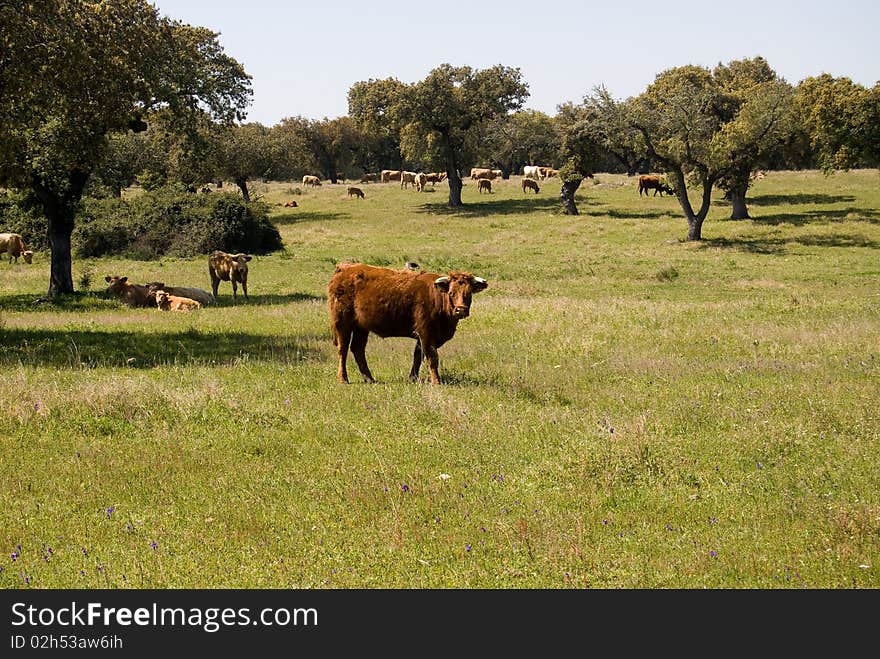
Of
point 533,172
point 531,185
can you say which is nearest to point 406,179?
point 533,172

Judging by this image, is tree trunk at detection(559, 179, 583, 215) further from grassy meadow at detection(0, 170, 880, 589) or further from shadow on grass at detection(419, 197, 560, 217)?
grassy meadow at detection(0, 170, 880, 589)

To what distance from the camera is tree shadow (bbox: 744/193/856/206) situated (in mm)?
56812

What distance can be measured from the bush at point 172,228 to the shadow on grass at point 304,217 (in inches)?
526

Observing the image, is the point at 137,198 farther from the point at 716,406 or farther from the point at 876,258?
the point at 716,406

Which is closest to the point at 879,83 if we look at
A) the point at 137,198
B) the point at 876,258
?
the point at 876,258

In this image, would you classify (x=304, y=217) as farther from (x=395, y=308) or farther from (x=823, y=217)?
(x=395, y=308)

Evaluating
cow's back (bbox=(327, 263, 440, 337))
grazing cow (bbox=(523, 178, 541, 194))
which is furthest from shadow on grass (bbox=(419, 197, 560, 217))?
cow's back (bbox=(327, 263, 440, 337))

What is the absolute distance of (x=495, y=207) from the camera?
64.1 meters

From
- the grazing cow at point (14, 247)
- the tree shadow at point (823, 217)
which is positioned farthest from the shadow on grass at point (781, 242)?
the grazing cow at point (14, 247)

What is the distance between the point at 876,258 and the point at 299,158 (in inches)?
2014

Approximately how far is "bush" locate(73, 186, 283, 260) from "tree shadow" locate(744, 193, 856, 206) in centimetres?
3449

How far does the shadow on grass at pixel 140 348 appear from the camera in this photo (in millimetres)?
14945

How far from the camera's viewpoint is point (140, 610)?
217 inches

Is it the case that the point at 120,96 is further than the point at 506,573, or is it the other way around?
the point at 120,96
